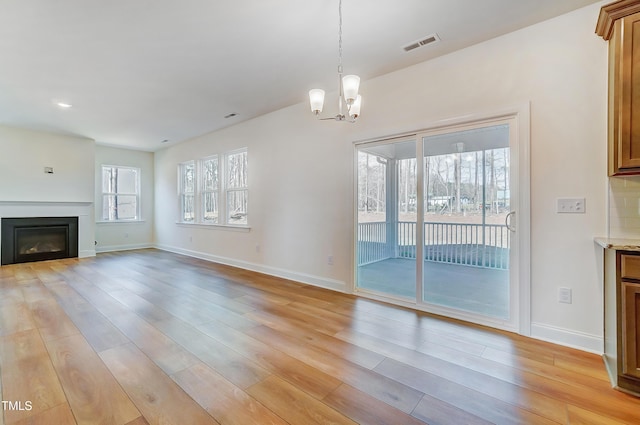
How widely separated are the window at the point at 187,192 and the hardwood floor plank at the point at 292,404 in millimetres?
5681

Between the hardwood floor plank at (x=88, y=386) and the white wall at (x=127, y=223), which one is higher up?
the white wall at (x=127, y=223)

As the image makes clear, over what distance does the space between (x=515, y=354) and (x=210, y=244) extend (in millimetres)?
5447

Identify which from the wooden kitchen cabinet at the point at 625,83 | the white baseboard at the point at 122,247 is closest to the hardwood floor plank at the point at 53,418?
the wooden kitchen cabinet at the point at 625,83

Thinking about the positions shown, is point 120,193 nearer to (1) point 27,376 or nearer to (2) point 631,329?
(1) point 27,376

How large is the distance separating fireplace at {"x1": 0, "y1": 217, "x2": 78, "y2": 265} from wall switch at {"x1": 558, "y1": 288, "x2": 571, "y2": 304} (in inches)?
332

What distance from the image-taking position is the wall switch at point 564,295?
2.32 meters

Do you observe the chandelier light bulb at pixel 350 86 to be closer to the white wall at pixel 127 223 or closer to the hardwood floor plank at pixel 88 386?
the hardwood floor plank at pixel 88 386

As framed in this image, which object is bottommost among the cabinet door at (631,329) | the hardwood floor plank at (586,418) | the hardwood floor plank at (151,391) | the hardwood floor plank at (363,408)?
the hardwood floor plank at (586,418)

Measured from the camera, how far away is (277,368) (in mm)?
1961

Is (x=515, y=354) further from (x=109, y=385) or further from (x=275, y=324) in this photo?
(x=109, y=385)

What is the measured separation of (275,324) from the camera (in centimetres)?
271

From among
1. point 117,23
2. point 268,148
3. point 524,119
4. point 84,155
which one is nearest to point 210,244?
point 268,148

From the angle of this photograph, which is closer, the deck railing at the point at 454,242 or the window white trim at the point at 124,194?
the deck railing at the point at 454,242

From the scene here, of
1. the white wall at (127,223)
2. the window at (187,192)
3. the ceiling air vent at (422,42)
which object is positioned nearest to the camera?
the ceiling air vent at (422,42)
